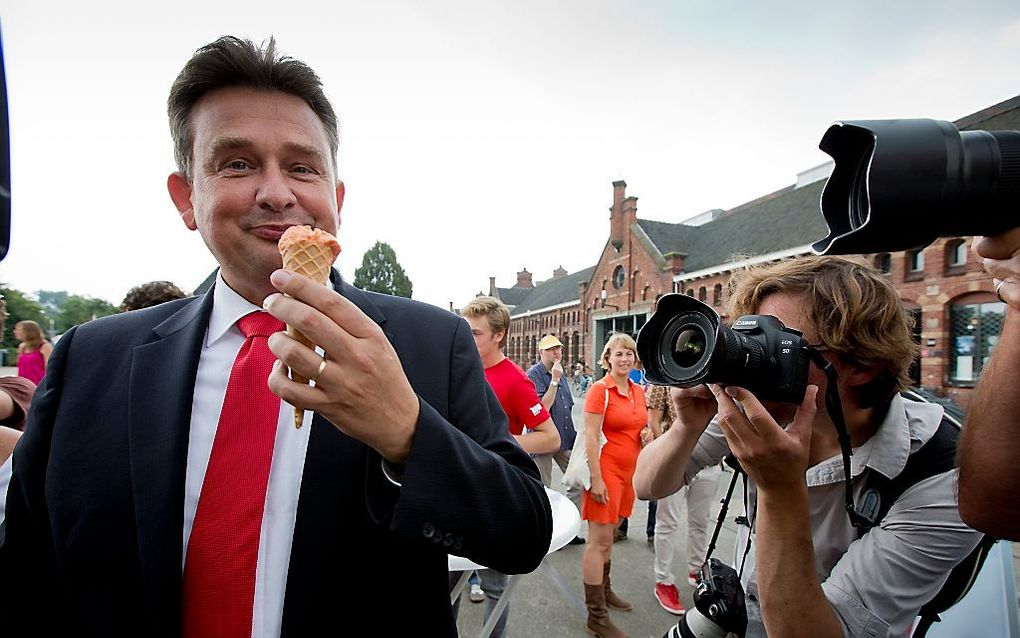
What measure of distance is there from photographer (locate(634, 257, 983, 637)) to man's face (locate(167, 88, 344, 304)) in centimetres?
122

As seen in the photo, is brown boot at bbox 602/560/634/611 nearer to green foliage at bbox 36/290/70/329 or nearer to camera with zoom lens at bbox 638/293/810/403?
camera with zoom lens at bbox 638/293/810/403

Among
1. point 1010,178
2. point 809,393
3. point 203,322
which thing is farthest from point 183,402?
point 1010,178

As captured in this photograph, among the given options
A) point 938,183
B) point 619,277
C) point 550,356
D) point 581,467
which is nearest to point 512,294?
point 619,277

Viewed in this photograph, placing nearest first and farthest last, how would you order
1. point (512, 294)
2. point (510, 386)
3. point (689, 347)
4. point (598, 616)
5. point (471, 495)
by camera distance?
point (471, 495) < point (689, 347) < point (598, 616) < point (510, 386) < point (512, 294)

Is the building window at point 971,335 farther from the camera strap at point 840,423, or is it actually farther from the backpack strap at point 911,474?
the camera strap at point 840,423

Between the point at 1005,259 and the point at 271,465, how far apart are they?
171 centimetres

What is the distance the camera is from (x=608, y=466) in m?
3.88

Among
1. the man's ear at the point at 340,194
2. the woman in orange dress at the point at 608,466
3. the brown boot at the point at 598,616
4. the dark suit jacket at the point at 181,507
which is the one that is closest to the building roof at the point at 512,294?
the woman in orange dress at the point at 608,466

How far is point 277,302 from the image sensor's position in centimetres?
76

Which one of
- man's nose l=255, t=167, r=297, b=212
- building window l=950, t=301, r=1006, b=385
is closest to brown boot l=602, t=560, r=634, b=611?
man's nose l=255, t=167, r=297, b=212

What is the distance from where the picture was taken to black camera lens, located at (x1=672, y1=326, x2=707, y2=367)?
1370 millimetres

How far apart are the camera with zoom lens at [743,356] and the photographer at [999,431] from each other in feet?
1.20

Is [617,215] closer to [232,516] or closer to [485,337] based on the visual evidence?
[485,337]

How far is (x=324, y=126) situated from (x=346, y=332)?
825mm
